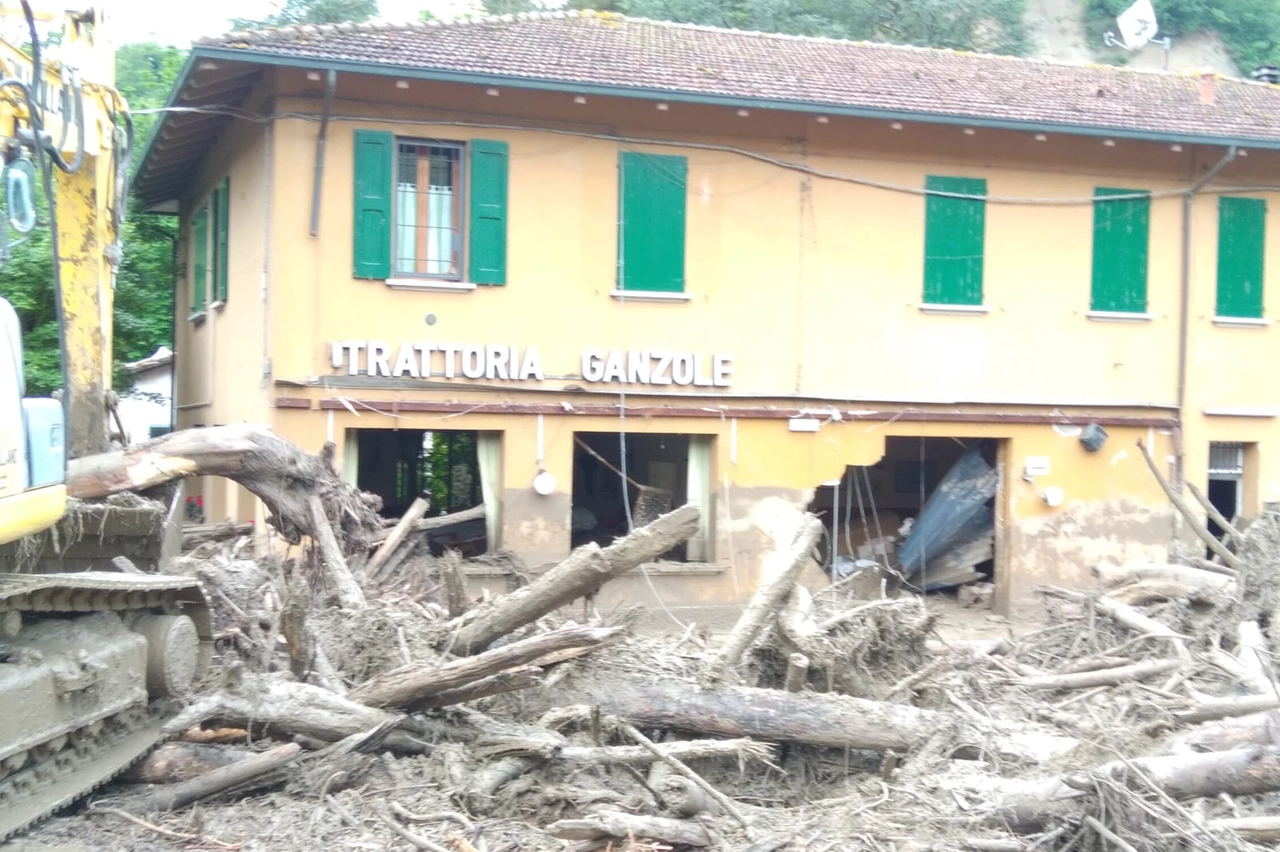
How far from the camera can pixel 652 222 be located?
1484 centimetres

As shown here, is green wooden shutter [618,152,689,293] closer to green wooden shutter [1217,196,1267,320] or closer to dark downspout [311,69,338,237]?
dark downspout [311,69,338,237]

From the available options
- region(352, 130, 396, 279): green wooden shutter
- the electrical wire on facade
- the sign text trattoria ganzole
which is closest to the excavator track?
the sign text trattoria ganzole

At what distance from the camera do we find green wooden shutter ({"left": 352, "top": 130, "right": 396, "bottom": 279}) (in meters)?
13.8

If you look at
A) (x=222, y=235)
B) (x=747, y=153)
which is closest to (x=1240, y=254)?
(x=747, y=153)

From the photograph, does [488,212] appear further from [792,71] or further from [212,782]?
[212,782]

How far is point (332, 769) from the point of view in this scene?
282 inches

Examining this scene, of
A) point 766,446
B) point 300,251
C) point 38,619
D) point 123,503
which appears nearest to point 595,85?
point 300,251

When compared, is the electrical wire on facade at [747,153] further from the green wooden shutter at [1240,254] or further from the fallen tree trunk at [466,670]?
the fallen tree trunk at [466,670]

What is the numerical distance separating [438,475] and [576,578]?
43.6 ft

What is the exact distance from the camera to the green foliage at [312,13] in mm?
30391

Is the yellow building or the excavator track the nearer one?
the excavator track

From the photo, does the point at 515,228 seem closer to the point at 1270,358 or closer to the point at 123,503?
the point at 123,503

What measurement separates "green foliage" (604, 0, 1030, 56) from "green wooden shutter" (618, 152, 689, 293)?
16.9 m

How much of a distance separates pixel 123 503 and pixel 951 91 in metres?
12.2
